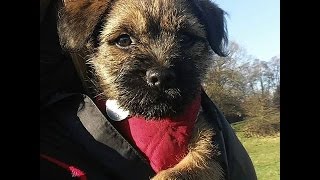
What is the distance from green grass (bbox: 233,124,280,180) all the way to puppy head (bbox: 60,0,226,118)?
214mm

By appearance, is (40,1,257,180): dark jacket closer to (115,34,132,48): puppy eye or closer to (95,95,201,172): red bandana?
(95,95,201,172): red bandana

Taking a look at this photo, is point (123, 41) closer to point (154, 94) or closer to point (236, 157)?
point (154, 94)

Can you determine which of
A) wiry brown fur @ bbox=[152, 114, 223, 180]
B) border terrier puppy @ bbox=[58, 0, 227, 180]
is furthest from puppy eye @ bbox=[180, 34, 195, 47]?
wiry brown fur @ bbox=[152, 114, 223, 180]

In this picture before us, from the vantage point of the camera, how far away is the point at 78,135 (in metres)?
1.27

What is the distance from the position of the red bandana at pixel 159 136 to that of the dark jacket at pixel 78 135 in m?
0.03

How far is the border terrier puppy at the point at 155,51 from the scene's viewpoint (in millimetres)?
1235

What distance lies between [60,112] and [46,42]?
0.21 m

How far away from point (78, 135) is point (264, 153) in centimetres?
51

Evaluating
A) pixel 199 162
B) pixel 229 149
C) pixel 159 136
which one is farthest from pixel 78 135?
pixel 229 149

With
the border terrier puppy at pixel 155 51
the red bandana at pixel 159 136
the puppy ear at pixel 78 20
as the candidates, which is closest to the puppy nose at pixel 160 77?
the border terrier puppy at pixel 155 51

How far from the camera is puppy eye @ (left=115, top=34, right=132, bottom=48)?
129 cm

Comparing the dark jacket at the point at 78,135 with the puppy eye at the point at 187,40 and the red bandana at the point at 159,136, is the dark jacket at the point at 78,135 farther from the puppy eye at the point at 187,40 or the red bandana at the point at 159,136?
the puppy eye at the point at 187,40

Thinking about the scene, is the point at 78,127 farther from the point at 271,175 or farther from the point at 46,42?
the point at 271,175

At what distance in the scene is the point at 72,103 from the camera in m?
1.32
